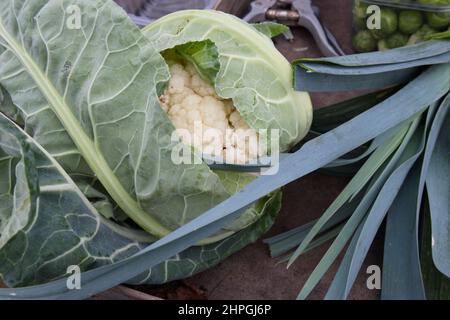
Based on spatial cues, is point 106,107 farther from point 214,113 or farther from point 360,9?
point 360,9

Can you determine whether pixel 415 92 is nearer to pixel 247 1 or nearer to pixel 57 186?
pixel 57 186

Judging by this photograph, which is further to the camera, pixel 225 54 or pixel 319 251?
pixel 319 251

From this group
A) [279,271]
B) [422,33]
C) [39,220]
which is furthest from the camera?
[422,33]

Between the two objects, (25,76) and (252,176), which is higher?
(25,76)

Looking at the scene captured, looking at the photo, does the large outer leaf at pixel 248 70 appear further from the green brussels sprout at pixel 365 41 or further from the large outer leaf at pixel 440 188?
the green brussels sprout at pixel 365 41

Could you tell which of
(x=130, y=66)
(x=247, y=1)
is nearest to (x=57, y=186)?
(x=130, y=66)

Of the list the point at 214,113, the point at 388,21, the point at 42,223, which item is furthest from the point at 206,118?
the point at 388,21
